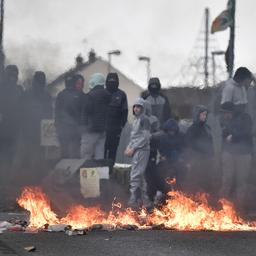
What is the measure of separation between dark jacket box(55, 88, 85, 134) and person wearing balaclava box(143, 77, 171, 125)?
124cm

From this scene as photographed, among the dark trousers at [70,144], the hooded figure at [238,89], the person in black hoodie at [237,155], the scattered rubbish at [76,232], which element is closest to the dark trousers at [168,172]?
the person in black hoodie at [237,155]

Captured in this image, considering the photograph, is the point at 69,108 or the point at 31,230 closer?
the point at 31,230

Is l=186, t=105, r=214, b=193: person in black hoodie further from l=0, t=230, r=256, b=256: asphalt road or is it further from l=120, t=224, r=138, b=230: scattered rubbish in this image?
l=0, t=230, r=256, b=256: asphalt road

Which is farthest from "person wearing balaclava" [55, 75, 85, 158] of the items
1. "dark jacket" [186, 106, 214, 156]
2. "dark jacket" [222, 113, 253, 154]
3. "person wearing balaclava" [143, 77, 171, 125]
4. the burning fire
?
"dark jacket" [222, 113, 253, 154]

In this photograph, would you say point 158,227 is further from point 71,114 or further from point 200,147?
point 71,114

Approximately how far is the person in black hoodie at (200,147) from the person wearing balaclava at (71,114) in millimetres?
2117

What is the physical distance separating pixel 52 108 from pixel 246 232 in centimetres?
571

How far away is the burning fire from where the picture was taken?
983 cm

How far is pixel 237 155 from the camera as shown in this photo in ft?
36.6

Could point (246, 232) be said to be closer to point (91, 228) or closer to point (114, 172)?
point (91, 228)

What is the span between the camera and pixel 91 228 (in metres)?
9.44

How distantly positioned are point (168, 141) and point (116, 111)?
1.41 metres

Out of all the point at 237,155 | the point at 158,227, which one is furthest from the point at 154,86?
the point at 158,227

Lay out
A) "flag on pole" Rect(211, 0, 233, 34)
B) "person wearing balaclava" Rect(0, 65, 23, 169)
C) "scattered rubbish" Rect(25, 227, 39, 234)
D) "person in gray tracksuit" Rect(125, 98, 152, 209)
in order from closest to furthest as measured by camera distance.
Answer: "scattered rubbish" Rect(25, 227, 39, 234)
"person in gray tracksuit" Rect(125, 98, 152, 209)
"person wearing balaclava" Rect(0, 65, 23, 169)
"flag on pole" Rect(211, 0, 233, 34)
